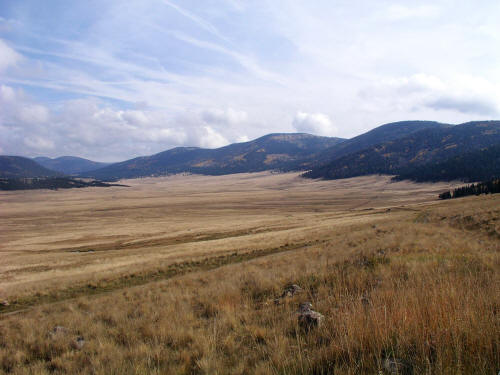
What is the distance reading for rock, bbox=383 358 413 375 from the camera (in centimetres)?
302

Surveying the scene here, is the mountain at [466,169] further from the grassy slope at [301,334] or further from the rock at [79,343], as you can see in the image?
the rock at [79,343]

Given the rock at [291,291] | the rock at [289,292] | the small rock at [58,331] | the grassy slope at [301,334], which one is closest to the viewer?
the grassy slope at [301,334]

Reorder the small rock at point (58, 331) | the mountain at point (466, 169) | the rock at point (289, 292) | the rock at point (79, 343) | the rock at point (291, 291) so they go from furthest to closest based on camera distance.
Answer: the mountain at point (466, 169) < the rock at point (291, 291) < the rock at point (289, 292) < the small rock at point (58, 331) < the rock at point (79, 343)

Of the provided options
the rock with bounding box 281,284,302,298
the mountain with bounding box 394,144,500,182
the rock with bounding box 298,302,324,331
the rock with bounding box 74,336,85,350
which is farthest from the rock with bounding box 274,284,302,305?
the mountain with bounding box 394,144,500,182

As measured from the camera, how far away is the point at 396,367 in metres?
3.04

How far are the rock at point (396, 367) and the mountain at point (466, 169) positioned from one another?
195555 mm

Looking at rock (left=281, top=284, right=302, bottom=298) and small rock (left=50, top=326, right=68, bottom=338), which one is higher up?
rock (left=281, top=284, right=302, bottom=298)

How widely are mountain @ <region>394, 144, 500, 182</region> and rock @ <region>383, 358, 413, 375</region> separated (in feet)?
642

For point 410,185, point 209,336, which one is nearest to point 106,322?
point 209,336

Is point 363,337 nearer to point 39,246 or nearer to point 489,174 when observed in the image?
point 39,246

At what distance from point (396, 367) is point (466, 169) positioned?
211059mm

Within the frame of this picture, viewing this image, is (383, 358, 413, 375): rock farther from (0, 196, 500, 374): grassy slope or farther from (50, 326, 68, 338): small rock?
(50, 326, 68, 338): small rock

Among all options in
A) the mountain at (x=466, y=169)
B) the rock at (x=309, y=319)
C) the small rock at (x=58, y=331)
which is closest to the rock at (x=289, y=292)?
the rock at (x=309, y=319)

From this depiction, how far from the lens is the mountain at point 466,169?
161625 millimetres
